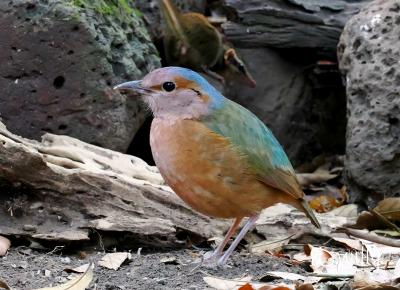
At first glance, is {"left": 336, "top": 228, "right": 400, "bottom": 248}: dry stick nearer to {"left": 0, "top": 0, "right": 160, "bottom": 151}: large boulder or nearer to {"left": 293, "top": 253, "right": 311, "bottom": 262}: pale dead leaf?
{"left": 293, "top": 253, "right": 311, "bottom": 262}: pale dead leaf

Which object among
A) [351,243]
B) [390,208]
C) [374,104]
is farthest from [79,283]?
[374,104]

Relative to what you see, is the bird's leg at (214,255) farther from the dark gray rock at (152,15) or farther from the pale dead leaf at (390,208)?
the dark gray rock at (152,15)

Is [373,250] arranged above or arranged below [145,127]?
above

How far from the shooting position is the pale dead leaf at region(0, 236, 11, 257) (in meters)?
4.31

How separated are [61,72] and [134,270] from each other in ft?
6.71

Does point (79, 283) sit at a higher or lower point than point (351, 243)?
higher

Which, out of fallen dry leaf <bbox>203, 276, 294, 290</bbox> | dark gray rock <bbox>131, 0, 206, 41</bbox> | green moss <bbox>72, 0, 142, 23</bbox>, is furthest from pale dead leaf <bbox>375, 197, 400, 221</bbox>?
dark gray rock <bbox>131, 0, 206, 41</bbox>

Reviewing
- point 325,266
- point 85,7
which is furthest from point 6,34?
point 325,266

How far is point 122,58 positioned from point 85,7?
486 mm

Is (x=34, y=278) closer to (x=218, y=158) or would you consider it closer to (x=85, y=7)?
(x=218, y=158)

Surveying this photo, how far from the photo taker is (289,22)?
24.6 feet

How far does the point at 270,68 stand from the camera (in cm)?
806

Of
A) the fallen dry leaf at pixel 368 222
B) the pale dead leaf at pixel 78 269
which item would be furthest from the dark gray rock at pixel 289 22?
the pale dead leaf at pixel 78 269

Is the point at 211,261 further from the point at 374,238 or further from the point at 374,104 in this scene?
the point at 374,104
